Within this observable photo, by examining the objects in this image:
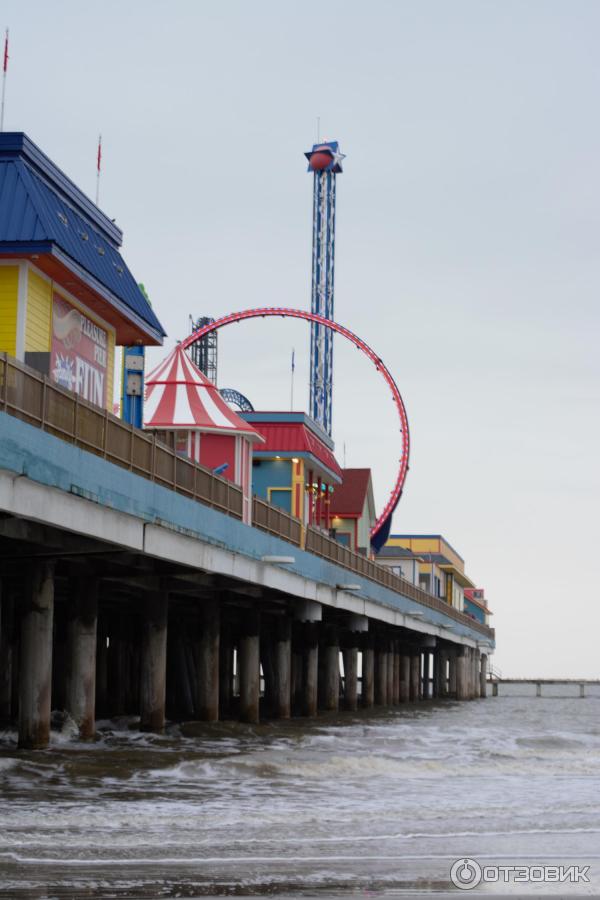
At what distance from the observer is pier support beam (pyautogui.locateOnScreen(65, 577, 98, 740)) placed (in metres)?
21.8

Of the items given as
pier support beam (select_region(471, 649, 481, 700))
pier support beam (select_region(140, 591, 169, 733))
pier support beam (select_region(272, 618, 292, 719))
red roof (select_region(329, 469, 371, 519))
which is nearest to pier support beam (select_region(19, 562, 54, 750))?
pier support beam (select_region(140, 591, 169, 733))

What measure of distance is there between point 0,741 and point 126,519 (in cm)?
467

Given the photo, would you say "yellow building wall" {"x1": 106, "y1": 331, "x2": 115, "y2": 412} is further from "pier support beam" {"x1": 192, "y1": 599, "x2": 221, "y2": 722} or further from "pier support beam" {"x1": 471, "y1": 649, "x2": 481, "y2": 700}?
"pier support beam" {"x1": 471, "y1": 649, "x2": 481, "y2": 700}

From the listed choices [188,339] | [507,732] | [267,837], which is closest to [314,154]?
[188,339]

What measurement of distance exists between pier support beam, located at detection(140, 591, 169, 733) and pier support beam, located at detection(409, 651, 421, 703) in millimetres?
44703

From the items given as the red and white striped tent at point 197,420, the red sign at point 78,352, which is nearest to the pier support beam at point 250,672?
the red and white striped tent at point 197,420

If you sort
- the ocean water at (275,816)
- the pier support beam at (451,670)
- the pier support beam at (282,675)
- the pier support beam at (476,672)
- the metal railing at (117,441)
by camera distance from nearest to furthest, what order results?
the ocean water at (275,816)
the metal railing at (117,441)
the pier support beam at (282,675)
the pier support beam at (451,670)
the pier support beam at (476,672)

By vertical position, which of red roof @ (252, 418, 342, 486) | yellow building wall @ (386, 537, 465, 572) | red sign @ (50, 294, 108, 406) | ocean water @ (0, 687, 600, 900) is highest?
yellow building wall @ (386, 537, 465, 572)

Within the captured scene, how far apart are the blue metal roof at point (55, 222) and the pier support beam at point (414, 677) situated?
4501 cm

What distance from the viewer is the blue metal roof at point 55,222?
886 inches

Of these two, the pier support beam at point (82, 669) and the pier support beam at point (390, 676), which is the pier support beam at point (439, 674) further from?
the pier support beam at point (82, 669)

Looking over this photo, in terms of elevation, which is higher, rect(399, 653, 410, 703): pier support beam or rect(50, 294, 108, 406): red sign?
rect(50, 294, 108, 406): red sign

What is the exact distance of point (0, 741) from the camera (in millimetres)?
21984

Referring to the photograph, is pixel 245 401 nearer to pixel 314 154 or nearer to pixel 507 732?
pixel 314 154
